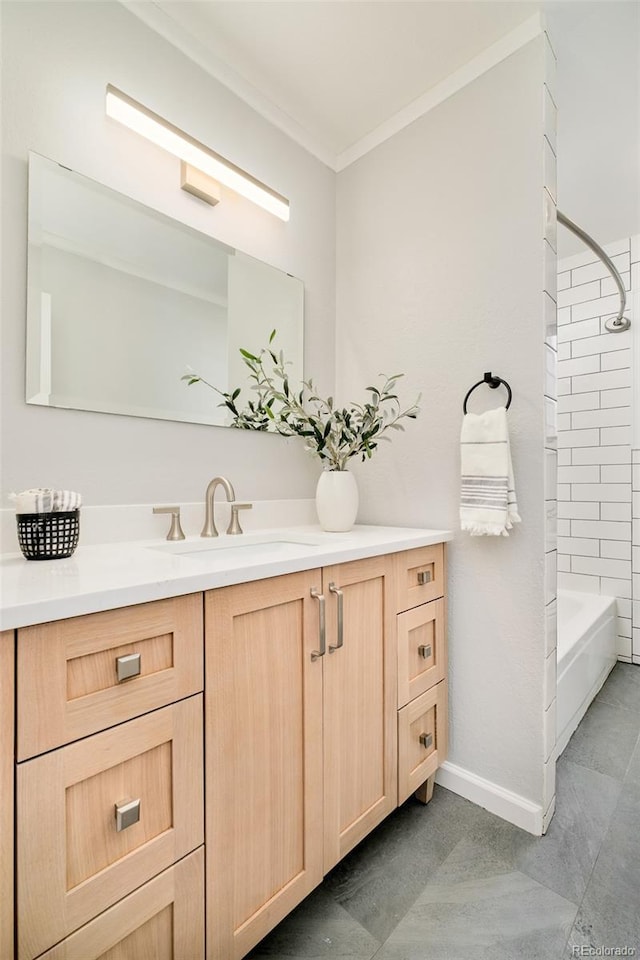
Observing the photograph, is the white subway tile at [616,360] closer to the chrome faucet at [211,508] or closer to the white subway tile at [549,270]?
the white subway tile at [549,270]

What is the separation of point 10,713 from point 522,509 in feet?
4.41

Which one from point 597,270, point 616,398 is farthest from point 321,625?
point 597,270

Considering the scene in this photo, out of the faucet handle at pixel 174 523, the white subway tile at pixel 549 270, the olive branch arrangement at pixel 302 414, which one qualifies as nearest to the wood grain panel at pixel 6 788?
the faucet handle at pixel 174 523

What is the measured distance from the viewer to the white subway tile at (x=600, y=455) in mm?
2631

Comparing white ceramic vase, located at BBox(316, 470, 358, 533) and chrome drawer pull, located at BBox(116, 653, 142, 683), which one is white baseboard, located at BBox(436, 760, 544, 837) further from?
chrome drawer pull, located at BBox(116, 653, 142, 683)

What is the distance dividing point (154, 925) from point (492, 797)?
1110mm

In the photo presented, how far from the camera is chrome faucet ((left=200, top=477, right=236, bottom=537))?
143cm

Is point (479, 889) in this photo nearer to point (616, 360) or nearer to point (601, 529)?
point (601, 529)

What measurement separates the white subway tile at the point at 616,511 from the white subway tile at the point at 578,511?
31 mm

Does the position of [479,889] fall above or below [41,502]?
below

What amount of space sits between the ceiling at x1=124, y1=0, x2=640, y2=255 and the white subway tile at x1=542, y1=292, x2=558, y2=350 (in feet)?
2.76

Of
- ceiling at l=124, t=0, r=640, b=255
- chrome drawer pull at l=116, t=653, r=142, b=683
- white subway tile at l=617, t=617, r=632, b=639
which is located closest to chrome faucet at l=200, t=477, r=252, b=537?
chrome drawer pull at l=116, t=653, r=142, b=683

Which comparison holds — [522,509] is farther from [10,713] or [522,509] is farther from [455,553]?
[10,713]

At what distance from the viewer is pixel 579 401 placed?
9.23ft
